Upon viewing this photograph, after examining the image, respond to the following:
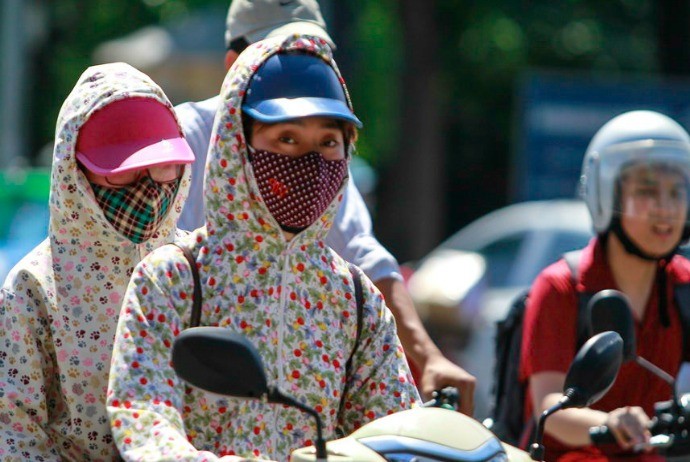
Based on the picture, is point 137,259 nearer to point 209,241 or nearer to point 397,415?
point 209,241

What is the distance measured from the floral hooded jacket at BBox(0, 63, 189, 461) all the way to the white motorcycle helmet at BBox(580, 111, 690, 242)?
1.99m

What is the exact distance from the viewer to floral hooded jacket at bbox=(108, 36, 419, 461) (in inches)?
143

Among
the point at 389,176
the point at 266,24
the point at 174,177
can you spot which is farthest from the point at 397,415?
the point at 389,176

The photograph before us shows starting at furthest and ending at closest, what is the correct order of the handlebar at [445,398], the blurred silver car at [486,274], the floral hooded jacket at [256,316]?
the blurred silver car at [486,274] → the handlebar at [445,398] → the floral hooded jacket at [256,316]

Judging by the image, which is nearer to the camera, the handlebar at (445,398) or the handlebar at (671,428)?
the handlebar at (445,398)

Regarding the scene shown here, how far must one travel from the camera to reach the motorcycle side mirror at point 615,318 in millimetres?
4594

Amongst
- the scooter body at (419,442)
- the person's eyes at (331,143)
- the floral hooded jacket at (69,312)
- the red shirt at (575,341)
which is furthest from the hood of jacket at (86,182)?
the red shirt at (575,341)

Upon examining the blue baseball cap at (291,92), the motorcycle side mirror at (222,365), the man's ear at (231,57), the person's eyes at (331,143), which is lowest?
the motorcycle side mirror at (222,365)

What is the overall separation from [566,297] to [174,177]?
1699mm

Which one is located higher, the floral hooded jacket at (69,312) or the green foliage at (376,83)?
the floral hooded jacket at (69,312)

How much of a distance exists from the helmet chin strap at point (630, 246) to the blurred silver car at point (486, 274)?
6401 mm

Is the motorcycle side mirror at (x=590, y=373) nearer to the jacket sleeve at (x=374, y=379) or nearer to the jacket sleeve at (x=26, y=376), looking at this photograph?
the jacket sleeve at (x=374, y=379)

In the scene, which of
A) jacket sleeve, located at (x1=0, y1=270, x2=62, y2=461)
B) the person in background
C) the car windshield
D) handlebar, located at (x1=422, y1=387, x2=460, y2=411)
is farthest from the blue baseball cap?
the car windshield

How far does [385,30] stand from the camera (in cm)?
2631
